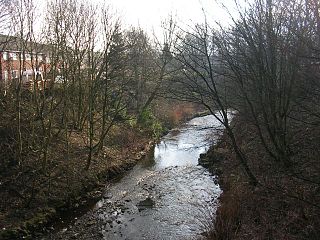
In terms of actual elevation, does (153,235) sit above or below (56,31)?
below

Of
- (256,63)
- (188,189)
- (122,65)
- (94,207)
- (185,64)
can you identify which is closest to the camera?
(256,63)

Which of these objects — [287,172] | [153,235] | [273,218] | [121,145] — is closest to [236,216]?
[273,218]

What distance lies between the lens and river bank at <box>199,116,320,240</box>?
8312 millimetres

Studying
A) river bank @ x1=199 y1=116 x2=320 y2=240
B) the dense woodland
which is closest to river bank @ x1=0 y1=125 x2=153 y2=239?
the dense woodland

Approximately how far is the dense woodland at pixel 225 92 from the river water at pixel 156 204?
1958 mm

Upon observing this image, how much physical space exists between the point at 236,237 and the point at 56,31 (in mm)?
14068

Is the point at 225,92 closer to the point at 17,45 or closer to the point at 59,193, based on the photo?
the point at 59,193

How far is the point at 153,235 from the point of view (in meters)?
12.1

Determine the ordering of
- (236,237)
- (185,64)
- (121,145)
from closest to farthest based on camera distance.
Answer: (236,237), (185,64), (121,145)

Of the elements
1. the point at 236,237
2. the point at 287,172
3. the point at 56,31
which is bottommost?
the point at 236,237

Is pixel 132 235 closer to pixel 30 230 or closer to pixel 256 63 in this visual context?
pixel 30 230

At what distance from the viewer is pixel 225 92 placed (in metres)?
13.3

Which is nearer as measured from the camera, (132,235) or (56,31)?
(132,235)

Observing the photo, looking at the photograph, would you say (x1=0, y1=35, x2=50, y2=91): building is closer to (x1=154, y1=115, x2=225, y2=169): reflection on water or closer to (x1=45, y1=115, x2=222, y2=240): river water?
(x1=45, y1=115, x2=222, y2=240): river water
